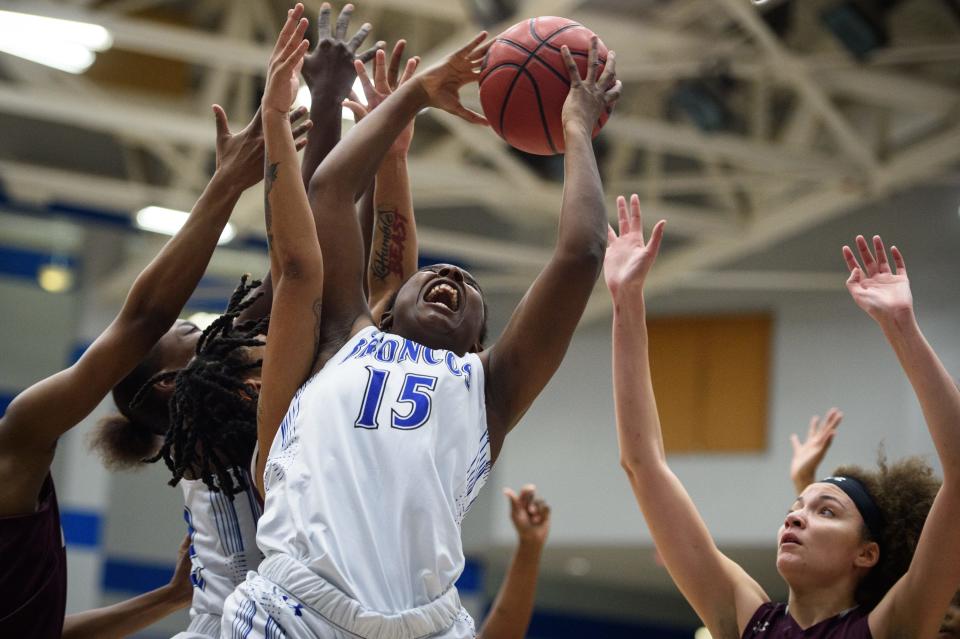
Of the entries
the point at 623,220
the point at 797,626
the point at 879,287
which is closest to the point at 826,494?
the point at 797,626

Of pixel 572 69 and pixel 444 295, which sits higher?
pixel 572 69

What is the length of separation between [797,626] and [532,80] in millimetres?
1459

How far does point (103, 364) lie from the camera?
3.16m

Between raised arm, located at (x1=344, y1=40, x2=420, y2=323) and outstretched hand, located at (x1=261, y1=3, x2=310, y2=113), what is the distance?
54 centimetres

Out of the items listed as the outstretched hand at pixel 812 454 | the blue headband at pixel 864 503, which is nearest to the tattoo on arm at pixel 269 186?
the blue headband at pixel 864 503

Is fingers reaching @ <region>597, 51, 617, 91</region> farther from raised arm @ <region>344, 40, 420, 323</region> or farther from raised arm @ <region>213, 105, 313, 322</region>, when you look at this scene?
raised arm @ <region>213, 105, 313, 322</region>

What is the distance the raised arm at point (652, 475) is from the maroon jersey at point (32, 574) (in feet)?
4.64

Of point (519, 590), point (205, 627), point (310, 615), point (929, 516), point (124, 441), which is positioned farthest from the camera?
point (519, 590)

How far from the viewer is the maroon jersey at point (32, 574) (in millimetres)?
3168

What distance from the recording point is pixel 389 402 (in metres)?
2.71

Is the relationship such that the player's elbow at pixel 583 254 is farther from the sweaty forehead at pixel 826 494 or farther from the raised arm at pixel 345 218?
Answer: the sweaty forehead at pixel 826 494

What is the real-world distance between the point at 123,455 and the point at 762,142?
8.32 metres

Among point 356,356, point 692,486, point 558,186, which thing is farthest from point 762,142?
point 356,356

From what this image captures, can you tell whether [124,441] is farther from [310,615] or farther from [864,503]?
[864,503]
